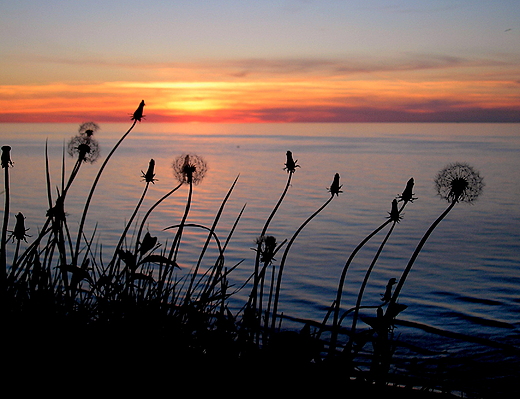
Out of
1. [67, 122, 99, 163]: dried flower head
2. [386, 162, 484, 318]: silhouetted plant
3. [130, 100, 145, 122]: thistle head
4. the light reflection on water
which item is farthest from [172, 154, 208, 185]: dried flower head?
[386, 162, 484, 318]: silhouetted plant

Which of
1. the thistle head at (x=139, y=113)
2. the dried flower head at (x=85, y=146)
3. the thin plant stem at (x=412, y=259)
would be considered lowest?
the thin plant stem at (x=412, y=259)

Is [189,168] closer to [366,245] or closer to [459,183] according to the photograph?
[459,183]

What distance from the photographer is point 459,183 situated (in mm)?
3033

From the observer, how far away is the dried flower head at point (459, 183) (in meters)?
3.03

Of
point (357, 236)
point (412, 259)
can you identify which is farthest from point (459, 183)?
point (357, 236)

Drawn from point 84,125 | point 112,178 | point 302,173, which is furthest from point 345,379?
point 302,173

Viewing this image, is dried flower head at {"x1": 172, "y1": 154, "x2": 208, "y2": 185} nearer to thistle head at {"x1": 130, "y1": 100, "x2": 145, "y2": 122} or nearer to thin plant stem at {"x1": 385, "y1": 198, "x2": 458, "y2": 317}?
thistle head at {"x1": 130, "y1": 100, "x2": 145, "y2": 122}

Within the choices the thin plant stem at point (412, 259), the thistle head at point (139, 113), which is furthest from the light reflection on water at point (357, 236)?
the thin plant stem at point (412, 259)

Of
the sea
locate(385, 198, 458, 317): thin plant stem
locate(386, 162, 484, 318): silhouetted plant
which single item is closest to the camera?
locate(385, 198, 458, 317): thin plant stem

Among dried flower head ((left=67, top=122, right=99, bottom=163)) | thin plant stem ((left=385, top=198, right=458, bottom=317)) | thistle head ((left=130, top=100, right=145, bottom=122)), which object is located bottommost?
thin plant stem ((left=385, top=198, right=458, bottom=317))

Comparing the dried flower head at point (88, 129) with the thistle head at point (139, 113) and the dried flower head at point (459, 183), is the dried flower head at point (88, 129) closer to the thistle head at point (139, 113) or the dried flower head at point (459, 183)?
the thistle head at point (139, 113)

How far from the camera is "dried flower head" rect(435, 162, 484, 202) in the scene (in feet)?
9.95

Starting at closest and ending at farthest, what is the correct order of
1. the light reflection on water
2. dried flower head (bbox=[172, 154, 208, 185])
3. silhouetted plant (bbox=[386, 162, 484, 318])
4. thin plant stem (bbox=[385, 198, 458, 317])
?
thin plant stem (bbox=[385, 198, 458, 317]), silhouetted plant (bbox=[386, 162, 484, 318]), dried flower head (bbox=[172, 154, 208, 185]), the light reflection on water

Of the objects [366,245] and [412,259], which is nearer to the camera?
[412,259]
